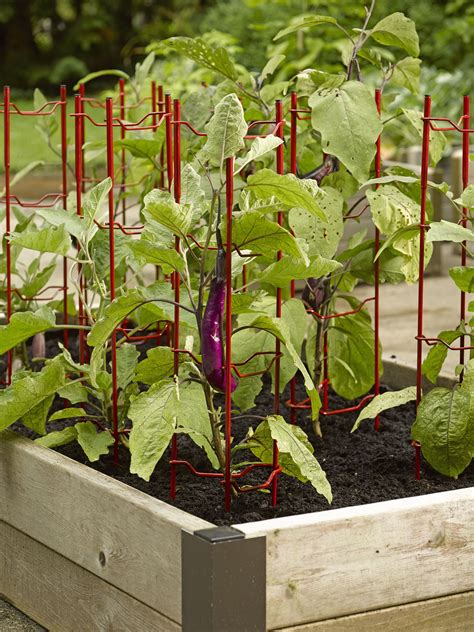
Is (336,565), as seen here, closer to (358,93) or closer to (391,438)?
(391,438)

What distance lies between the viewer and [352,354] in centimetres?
272

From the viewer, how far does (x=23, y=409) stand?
7.68ft

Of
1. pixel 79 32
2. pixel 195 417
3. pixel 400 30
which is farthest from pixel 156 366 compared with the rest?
pixel 79 32

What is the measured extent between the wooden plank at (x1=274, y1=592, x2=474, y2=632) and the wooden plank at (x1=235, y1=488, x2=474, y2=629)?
0.04 ft

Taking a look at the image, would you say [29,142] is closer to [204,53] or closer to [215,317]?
[204,53]

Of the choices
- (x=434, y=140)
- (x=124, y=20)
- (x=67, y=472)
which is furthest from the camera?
(x=124, y=20)

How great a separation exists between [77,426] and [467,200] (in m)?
0.90

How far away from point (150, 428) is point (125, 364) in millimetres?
478

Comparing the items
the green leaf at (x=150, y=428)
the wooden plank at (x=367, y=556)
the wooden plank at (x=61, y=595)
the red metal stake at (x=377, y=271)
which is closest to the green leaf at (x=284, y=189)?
the green leaf at (x=150, y=428)

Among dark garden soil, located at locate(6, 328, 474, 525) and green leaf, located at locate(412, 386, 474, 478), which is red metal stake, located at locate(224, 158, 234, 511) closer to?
dark garden soil, located at locate(6, 328, 474, 525)

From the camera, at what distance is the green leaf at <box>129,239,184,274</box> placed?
204 centimetres

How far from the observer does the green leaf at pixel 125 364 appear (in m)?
2.46

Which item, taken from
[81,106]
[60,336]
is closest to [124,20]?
[60,336]

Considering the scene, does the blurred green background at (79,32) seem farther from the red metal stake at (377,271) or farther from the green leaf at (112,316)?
the green leaf at (112,316)
